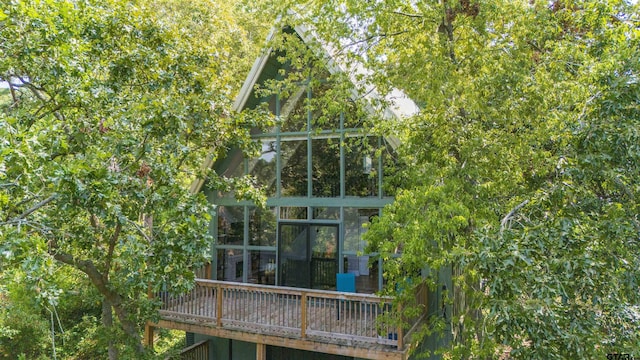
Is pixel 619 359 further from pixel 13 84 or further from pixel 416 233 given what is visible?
pixel 13 84

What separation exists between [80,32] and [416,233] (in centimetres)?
591

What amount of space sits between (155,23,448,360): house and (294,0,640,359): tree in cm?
125

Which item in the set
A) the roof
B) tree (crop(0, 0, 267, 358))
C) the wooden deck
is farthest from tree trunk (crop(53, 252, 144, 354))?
the roof

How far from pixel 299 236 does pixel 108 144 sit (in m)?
5.32

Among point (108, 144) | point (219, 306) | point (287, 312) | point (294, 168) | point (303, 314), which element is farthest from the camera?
point (294, 168)

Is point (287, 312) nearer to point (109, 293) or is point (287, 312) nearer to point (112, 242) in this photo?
point (109, 293)

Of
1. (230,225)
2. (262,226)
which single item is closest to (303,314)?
(262,226)

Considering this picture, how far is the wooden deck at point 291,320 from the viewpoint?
741cm

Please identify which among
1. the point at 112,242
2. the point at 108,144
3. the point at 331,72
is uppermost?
the point at 331,72

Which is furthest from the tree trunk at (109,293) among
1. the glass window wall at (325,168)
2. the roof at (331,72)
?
the glass window wall at (325,168)

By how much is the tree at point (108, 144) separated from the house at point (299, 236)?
1647 mm

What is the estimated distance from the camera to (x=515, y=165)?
669 cm

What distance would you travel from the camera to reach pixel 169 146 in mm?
6398

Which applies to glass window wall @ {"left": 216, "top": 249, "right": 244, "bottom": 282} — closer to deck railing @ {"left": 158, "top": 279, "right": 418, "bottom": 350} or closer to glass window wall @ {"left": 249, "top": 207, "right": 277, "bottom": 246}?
glass window wall @ {"left": 249, "top": 207, "right": 277, "bottom": 246}
